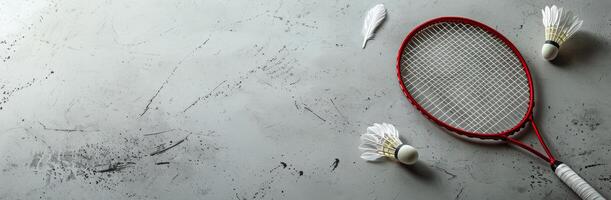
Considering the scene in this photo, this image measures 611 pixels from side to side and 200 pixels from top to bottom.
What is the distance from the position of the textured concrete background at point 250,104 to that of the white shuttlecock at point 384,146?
4 cm

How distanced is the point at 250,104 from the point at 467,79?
0.83m

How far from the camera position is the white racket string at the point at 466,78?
2.24 m

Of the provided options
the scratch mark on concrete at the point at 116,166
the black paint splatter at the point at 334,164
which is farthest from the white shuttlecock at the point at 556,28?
the scratch mark on concrete at the point at 116,166

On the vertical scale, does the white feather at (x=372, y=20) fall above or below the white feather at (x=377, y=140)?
above

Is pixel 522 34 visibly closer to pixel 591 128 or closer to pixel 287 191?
pixel 591 128

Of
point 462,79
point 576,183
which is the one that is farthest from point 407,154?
point 576,183

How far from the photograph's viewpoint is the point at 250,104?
230 centimetres

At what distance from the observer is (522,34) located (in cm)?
241

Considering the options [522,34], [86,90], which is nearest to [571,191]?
[522,34]

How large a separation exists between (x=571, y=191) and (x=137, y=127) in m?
1.56

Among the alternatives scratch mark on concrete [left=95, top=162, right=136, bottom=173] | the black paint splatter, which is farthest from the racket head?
scratch mark on concrete [left=95, top=162, right=136, bottom=173]

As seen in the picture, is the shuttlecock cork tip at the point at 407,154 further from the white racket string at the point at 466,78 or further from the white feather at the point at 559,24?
the white feather at the point at 559,24

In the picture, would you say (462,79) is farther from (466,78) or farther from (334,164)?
(334,164)

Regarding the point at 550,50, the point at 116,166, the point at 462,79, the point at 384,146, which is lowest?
the point at 116,166
